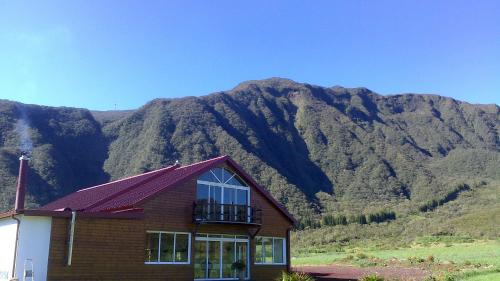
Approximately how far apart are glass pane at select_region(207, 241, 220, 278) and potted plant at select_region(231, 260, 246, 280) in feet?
3.35

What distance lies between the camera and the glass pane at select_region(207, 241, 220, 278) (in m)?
25.1

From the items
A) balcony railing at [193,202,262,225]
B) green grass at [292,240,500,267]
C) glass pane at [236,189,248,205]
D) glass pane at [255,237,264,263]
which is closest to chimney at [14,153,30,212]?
balcony railing at [193,202,262,225]

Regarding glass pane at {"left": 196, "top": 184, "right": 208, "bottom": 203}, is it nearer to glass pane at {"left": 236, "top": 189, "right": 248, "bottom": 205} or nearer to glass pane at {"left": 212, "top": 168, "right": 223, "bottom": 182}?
glass pane at {"left": 212, "top": 168, "right": 223, "bottom": 182}

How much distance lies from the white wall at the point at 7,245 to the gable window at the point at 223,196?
27.0 ft

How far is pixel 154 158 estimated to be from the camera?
8619cm

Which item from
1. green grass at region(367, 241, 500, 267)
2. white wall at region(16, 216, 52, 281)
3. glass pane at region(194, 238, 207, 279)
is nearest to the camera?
white wall at region(16, 216, 52, 281)

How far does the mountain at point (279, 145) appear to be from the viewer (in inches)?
3337

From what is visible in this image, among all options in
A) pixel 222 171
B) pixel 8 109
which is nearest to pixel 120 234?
pixel 222 171

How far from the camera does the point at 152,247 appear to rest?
22688 millimetres

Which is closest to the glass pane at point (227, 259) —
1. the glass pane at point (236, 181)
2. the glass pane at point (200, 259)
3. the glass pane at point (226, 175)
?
the glass pane at point (200, 259)

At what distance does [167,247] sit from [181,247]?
79cm

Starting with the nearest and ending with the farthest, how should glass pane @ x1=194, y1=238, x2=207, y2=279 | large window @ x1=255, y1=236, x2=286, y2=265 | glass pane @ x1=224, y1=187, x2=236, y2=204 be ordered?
glass pane @ x1=194, y1=238, x2=207, y2=279 < glass pane @ x1=224, y1=187, x2=236, y2=204 < large window @ x1=255, y1=236, x2=286, y2=265

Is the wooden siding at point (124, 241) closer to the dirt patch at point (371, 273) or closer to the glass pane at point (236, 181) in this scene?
the glass pane at point (236, 181)

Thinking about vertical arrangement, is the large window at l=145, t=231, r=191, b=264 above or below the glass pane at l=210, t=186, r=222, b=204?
below
